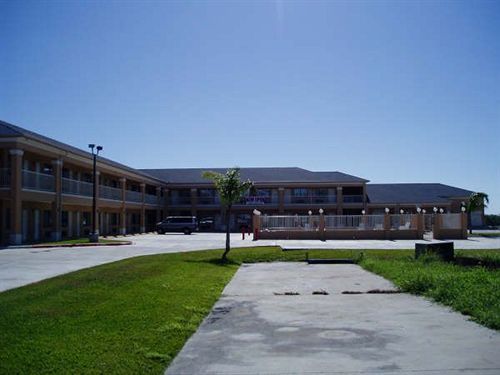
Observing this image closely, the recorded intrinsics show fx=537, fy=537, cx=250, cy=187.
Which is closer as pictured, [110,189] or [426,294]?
[426,294]

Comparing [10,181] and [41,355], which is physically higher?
[10,181]

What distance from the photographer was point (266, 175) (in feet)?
217

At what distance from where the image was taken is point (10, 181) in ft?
102

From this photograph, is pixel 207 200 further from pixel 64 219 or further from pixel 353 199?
pixel 64 219

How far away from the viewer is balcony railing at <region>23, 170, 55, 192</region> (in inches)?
1260

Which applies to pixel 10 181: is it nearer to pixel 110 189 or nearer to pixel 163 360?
pixel 110 189

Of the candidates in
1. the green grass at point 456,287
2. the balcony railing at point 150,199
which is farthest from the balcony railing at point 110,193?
the green grass at point 456,287

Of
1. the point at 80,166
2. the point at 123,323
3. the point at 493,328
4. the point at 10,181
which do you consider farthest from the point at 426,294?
the point at 80,166

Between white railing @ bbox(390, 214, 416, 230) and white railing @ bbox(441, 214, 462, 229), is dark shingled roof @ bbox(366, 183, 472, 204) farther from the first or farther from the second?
white railing @ bbox(441, 214, 462, 229)

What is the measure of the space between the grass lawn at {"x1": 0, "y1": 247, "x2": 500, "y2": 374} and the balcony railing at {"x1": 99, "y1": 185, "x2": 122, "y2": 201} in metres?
28.7

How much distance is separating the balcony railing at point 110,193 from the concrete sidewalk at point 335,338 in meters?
34.0

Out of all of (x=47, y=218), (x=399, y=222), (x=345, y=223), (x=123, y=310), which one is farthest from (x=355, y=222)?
(x=123, y=310)

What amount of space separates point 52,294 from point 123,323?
3.66 m

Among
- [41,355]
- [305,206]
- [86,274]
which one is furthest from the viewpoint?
[305,206]
